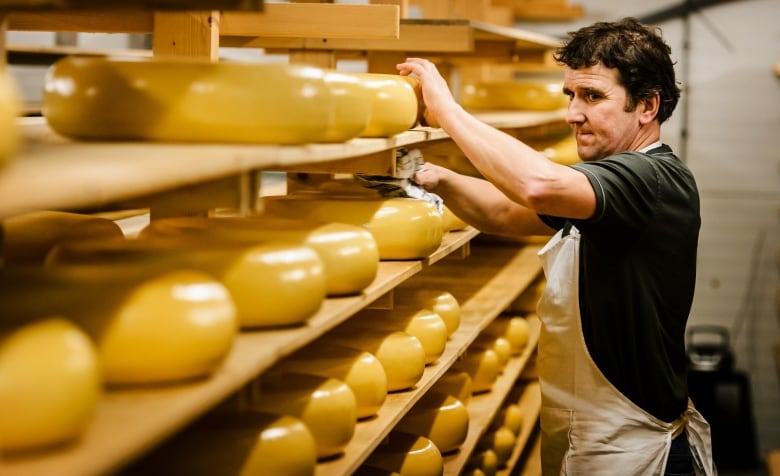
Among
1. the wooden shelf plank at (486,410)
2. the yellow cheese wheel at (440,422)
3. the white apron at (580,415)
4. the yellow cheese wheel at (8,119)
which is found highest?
the yellow cheese wheel at (8,119)

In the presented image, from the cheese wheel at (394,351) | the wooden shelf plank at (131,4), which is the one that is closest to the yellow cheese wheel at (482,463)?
the cheese wheel at (394,351)

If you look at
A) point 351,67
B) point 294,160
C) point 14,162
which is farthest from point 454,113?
point 351,67

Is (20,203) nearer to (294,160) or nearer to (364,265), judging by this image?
(294,160)

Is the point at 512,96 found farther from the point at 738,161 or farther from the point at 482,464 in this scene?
the point at 738,161

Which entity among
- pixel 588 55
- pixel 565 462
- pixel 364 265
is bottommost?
pixel 565 462

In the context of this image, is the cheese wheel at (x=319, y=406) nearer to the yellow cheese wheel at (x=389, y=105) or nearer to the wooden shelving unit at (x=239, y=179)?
the wooden shelving unit at (x=239, y=179)

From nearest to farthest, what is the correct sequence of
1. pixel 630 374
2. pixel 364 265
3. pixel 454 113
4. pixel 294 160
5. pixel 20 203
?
pixel 20 203
pixel 294 160
pixel 364 265
pixel 454 113
pixel 630 374

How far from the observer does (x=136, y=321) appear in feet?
4.84

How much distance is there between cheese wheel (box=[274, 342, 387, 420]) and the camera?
2461 millimetres

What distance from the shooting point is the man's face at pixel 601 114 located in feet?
10.1

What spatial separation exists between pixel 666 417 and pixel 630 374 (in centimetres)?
17

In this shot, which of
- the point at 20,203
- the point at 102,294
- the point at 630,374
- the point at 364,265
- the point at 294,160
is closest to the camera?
the point at 20,203

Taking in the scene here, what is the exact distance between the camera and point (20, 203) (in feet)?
3.43

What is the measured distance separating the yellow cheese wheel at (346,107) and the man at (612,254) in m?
0.62
